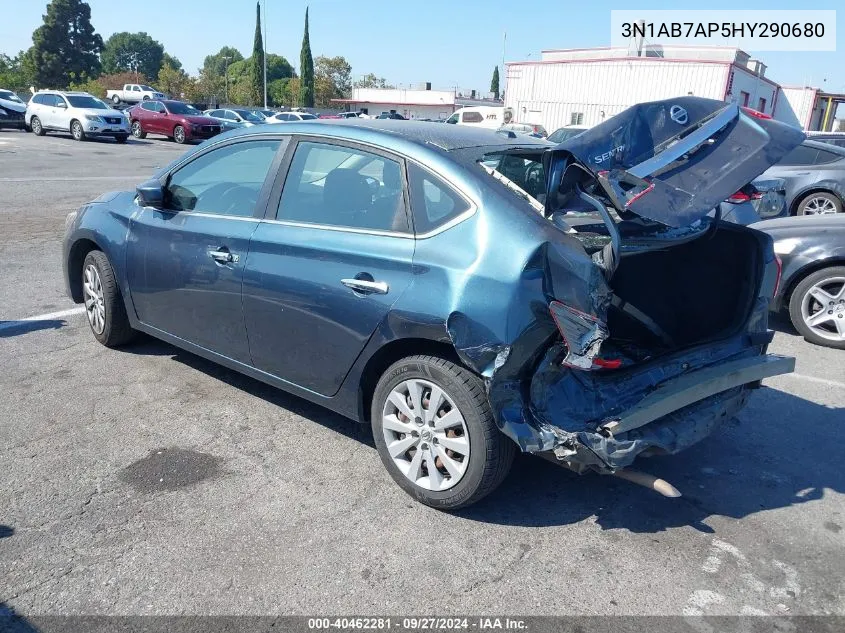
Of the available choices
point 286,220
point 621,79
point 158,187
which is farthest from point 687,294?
point 621,79

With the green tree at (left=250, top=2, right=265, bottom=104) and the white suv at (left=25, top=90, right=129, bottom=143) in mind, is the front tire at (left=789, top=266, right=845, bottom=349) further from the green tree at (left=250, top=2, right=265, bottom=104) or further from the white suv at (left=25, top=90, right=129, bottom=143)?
the green tree at (left=250, top=2, right=265, bottom=104)

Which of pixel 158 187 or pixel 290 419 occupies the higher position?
pixel 158 187

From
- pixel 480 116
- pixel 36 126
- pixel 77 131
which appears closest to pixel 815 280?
pixel 77 131

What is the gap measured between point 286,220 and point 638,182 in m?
1.86

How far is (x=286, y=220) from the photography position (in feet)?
12.7

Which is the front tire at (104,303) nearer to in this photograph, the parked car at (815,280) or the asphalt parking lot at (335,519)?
the asphalt parking lot at (335,519)

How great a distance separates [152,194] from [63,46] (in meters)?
84.3

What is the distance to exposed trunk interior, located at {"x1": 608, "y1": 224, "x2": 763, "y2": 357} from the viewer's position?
3971mm

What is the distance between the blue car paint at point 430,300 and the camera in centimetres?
300

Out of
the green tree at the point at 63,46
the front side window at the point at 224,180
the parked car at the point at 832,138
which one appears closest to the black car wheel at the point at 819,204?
the parked car at the point at 832,138

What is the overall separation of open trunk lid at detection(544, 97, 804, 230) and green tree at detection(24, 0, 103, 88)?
82273mm

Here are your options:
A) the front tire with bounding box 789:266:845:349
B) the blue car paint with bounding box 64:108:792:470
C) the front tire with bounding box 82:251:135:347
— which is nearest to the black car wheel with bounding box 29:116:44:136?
Result: the front tire with bounding box 82:251:135:347

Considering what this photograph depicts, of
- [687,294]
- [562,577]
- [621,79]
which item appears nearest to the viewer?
[562,577]

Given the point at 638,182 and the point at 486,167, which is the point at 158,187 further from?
the point at 638,182
